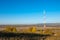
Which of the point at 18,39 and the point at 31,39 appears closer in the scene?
the point at 18,39

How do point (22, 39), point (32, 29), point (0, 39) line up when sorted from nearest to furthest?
1. point (0, 39)
2. point (22, 39)
3. point (32, 29)

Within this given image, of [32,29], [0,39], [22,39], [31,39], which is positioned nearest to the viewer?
[0,39]

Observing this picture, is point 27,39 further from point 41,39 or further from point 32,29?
point 32,29

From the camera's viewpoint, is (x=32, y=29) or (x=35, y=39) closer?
(x=35, y=39)

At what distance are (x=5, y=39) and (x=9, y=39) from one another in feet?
2.09

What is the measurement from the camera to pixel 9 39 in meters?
28.4

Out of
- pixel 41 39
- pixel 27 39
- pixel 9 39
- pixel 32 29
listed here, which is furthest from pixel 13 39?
pixel 32 29

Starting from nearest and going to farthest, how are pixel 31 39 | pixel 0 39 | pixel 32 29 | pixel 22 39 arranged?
1. pixel 0 39
2. pixel 22 39
3. pixel 31 39
4. pixel 32 29

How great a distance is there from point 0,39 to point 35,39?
264 inches

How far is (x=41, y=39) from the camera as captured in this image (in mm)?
32594

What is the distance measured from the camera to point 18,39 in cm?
2930

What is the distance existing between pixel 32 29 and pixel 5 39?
31808mm

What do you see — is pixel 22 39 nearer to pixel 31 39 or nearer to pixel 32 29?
pixel 31 39

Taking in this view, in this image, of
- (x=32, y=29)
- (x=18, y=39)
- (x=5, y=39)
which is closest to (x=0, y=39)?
(x=5, y=39)
